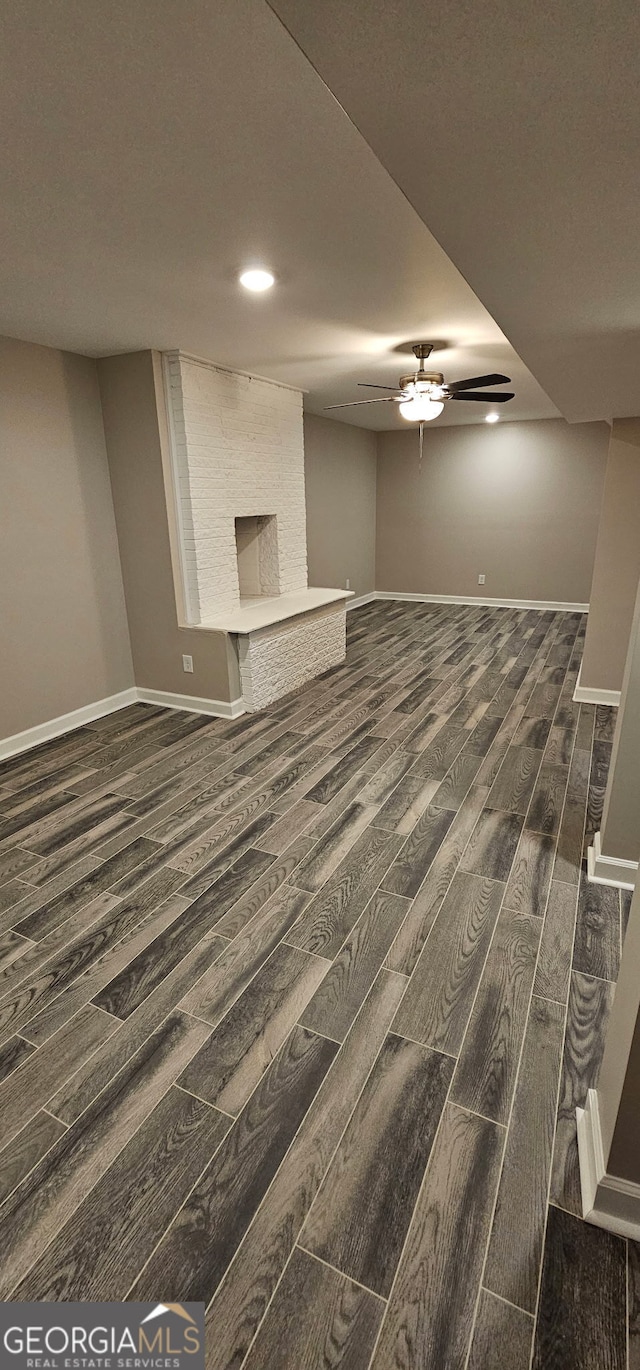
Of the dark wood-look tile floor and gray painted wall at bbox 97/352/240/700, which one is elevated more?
gray painted wall at bbox 97/352/240/700

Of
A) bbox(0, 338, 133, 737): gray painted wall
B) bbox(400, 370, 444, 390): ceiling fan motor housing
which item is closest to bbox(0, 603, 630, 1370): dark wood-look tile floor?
bbox(0, 338, 133, 737): gray painted wall

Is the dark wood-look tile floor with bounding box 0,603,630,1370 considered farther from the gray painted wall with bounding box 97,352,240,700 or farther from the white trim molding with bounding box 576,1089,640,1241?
the gray painted wall with bounding box 97,352,240,700

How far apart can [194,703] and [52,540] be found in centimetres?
146

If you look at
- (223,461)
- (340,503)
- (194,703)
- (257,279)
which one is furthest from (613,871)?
(340,503)

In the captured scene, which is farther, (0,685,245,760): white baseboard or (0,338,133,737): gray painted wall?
(0,685,245,760): white baseboard

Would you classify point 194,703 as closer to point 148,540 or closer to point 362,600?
point 148,540

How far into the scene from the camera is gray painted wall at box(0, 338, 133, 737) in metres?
3.36

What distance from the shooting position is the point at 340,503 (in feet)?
23.5

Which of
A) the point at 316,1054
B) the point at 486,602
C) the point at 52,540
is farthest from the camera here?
the point at 486,602

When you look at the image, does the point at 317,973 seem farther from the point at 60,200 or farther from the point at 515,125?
the point at 60,200

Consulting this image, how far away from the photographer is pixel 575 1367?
1028 mm

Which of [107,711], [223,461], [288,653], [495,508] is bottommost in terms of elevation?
[107,711]

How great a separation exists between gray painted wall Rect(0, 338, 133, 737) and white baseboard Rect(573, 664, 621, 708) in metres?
3.55

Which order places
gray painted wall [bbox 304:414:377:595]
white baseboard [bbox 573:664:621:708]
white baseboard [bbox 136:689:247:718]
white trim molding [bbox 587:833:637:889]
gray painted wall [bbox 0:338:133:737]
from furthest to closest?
gray painted wall [bbox 304:414:377:595], white baseboard [bbox 573:664:621:708], white baseboard [bbox 136:689:247:718], gray painted wall [bbox 0:338:133:737], white trim molding [bbox 587:833:637:889]
